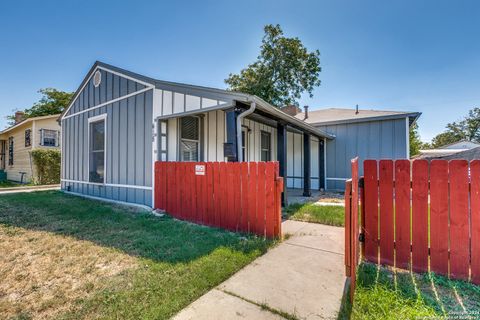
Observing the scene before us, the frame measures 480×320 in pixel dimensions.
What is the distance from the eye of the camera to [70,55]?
31.2 feet

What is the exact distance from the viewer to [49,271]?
8.91 ft

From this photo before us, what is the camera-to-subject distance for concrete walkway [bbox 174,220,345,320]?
6.35ft

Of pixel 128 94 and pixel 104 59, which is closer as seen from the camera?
pixel 128 94

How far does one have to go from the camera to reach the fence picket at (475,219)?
7.95 feet

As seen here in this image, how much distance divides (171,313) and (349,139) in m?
10.0

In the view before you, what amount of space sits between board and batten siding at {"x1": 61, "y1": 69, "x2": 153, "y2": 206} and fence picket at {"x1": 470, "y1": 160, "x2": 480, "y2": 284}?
5711 millimetres

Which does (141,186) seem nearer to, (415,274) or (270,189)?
(270,189)

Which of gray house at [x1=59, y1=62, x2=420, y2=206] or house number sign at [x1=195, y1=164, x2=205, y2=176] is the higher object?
gray house at [x1=59, y1=62, x2=420, y2=206]

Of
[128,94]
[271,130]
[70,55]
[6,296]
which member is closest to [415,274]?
[6,296]

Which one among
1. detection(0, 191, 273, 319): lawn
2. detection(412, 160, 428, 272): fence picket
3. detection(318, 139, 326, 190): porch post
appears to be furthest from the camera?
detection(318, 139, 326, 190): porch post

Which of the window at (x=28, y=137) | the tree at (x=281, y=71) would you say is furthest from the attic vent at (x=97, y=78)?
the tree at (x=281, y=71)

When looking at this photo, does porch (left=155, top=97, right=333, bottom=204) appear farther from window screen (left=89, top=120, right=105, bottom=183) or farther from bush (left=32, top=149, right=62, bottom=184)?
bush (left=32, top=149, right=62, bottom=184)

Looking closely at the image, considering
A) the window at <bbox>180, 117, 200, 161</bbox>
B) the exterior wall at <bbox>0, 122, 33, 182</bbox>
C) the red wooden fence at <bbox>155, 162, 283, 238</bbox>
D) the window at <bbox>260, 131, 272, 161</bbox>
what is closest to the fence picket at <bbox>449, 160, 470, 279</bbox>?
the red wooden fence at <bbox>155, 162, 283, 238</bbox>

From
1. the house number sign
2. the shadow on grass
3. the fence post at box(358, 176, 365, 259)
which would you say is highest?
the house number sign
